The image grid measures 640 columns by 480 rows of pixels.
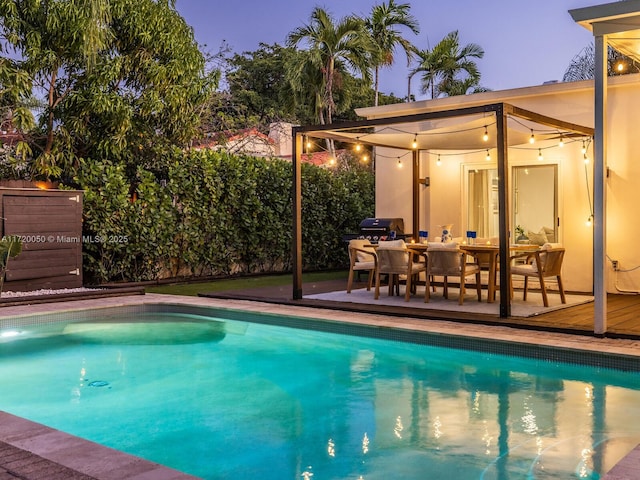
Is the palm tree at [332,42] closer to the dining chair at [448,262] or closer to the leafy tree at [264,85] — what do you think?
the leafy tree at [264,85]

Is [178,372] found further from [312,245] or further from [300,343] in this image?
[312,245]

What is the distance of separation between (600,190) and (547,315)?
1.99m

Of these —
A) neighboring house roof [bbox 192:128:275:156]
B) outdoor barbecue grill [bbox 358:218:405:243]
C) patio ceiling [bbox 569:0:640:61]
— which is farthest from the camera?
neighboring house roof [bbox 192:128:275:156]

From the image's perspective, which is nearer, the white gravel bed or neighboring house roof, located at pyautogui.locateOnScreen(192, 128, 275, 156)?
the white gravel bed

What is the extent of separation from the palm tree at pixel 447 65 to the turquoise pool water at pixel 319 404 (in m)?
21.8

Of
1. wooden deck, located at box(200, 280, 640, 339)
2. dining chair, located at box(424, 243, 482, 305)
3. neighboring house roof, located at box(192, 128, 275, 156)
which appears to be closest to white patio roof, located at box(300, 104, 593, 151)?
dining chair, located at box(424, 243, 482, 305)

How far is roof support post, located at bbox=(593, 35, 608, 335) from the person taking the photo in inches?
272

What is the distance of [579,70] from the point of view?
2031cm

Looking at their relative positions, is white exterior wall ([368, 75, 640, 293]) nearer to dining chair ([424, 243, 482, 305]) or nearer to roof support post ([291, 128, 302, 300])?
dining chair ([424, 243, 482, 305])

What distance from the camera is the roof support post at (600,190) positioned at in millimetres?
6902

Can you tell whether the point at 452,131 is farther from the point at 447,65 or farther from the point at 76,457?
the point at 447,65

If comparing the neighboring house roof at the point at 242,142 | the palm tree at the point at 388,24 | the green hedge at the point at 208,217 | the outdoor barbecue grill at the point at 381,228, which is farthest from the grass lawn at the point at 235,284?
the palm tree at the point at 388,24

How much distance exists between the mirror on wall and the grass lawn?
355cm

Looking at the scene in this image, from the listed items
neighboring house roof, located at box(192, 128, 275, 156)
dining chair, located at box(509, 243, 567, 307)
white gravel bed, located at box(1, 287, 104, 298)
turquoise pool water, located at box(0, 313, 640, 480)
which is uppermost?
neighboring house roof, located at box(192, 128, 275, 156)
